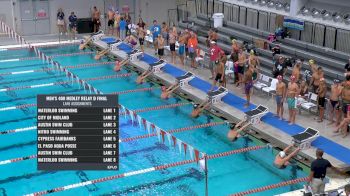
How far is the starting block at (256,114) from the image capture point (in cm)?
1468

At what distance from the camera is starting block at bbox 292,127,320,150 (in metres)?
13.0

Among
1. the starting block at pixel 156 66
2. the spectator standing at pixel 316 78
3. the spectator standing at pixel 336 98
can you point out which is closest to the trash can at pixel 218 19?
the starting block at pixel 156 66

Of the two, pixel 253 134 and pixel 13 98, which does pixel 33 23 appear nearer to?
pixel 13 98

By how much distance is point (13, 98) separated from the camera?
17656 mm

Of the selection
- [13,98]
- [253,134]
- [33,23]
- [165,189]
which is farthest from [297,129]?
[33,23]

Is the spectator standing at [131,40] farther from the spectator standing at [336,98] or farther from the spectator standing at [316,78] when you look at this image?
the spectator standing at [336,98]

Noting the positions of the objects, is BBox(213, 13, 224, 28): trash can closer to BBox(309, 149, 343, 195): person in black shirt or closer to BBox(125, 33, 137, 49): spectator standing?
BBox(125, 33, 137, 49): spectator standing

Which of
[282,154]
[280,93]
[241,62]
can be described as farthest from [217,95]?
[282,154]

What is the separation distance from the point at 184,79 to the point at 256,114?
155 inches

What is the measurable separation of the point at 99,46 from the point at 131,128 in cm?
961

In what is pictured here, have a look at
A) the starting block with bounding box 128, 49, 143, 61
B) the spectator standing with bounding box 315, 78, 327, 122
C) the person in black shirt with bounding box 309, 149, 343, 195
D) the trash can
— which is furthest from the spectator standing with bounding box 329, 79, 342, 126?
the trash can

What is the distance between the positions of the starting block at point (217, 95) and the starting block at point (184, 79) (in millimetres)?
1658

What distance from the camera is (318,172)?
10.3 meters
